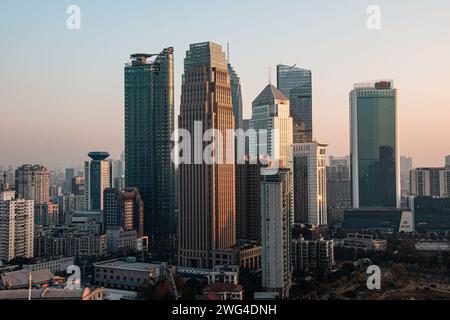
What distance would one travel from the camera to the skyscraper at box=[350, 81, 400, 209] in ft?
42.4

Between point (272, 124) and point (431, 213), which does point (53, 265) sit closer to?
point (272, 124)

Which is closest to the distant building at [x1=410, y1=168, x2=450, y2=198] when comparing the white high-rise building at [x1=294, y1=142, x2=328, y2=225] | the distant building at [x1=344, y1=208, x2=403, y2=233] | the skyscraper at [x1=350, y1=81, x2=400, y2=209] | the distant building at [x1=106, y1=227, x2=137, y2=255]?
the skyscraper at [x1=350, y1=81, x2=400, y2=209]

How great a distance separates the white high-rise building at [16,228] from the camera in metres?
8.07

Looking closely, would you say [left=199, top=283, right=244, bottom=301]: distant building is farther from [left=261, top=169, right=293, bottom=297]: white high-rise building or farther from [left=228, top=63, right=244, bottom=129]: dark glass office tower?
[left=228, top=63, right=244, bottom=129]: dark glass office tower

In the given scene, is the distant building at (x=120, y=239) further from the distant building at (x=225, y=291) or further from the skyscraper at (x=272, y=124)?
the distant building at (x=225, y=291)

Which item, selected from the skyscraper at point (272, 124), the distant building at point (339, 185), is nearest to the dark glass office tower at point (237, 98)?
the skyscraper at point (272, 124)

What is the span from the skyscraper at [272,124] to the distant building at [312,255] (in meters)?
4.37

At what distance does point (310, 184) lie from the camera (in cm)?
1167

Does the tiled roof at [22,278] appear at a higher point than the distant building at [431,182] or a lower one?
lower

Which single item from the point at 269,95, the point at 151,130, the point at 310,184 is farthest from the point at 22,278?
the point at 269,95

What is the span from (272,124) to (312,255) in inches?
216

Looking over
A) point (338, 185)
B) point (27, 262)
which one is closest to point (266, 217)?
point (27, 262)
